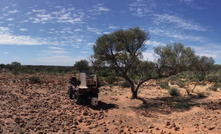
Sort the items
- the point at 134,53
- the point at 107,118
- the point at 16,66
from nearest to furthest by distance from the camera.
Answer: the point at 107,118, the point at 134,53, the point at 16,66

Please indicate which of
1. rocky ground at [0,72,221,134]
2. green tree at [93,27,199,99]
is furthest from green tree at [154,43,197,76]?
rocky ground at [0,72,221,134]

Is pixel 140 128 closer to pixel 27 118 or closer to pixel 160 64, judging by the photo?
pixel 27 118

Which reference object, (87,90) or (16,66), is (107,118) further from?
(16,66)

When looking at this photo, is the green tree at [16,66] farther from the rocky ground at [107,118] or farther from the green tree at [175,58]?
the green tree at [175,58]

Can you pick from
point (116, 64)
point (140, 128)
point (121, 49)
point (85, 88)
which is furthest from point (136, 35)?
point (140, 128)

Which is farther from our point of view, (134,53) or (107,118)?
(134,53)

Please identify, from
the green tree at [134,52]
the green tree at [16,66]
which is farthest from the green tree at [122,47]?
the green tree at [16,66]

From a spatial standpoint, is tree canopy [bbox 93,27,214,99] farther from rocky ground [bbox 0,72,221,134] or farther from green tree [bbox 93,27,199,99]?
rocky ground [bbox 0,72,221,134]

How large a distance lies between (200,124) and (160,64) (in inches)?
216

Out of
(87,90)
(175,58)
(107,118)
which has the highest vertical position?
(175,58)

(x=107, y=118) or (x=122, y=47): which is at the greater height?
(x=122, y=47)

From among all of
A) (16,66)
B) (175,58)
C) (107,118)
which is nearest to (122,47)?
(175,58)

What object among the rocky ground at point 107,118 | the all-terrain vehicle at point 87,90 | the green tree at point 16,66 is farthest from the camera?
the green tree at point 16,66

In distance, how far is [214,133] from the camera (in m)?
6.49
